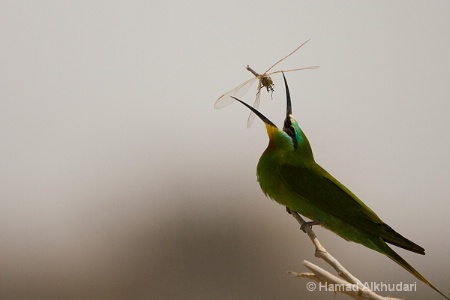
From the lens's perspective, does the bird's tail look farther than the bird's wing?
No

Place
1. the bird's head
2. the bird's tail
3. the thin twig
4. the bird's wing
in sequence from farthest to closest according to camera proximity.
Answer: the bird's head < the bird's wing < the bird's tail < the thin twig

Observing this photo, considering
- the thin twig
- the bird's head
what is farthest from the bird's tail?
the bird's head

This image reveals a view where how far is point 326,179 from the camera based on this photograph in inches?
66.0

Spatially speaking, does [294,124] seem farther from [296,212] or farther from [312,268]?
[312,268]

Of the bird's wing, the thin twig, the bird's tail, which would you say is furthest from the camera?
the bird's wing

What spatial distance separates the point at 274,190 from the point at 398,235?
406mm

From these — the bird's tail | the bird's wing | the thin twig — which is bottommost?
the thin twig

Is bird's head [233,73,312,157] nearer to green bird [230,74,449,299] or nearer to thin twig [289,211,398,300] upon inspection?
green bird [230,74,449,299]

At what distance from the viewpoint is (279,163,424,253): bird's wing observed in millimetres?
1554

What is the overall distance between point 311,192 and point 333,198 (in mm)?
70

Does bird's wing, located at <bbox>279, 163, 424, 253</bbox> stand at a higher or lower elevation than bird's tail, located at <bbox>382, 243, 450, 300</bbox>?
higher

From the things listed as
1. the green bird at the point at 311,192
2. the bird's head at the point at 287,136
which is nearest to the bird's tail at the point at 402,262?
the green bird at the point at 311,192

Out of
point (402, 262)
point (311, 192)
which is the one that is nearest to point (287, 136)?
point (311, 192)

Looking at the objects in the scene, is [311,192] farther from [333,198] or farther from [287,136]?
[287,136]
